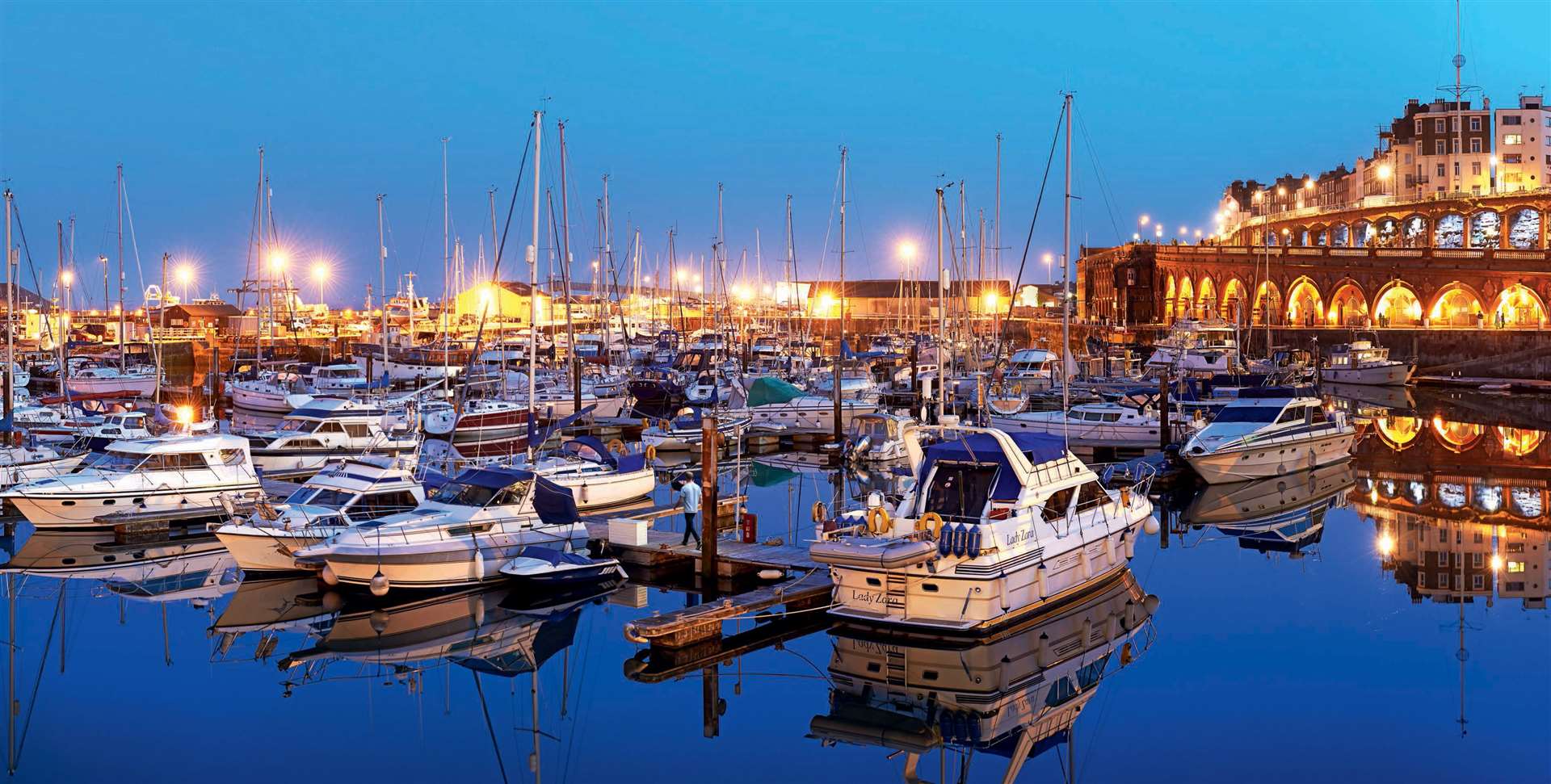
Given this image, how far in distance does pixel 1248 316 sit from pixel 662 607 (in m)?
75.8

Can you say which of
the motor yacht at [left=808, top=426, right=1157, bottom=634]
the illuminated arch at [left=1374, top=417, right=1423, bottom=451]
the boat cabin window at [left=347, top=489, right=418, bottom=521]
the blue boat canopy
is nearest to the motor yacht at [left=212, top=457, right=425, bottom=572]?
the boat cabin window at [left=347, top=489, right=418, bottom=521]

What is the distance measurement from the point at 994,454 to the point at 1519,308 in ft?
239

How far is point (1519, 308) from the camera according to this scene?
79688 millimetres

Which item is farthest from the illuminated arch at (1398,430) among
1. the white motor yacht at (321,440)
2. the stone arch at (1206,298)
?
the stone arch at (1206,298)

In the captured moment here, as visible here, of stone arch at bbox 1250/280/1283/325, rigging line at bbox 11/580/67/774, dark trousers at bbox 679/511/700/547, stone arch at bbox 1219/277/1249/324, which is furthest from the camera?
stone arch at bbox 1219/277/1249/324

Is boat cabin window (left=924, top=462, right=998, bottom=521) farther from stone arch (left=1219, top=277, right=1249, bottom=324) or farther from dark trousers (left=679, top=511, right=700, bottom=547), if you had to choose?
stone arch (left=1219, top=277, right=1249, bottom=324)

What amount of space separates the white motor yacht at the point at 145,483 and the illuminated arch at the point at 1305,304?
71722 millimetres

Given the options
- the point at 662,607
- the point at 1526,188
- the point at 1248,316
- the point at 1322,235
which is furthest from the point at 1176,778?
the point at 1322,235

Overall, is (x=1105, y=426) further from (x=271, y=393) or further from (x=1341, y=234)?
(x=1341, y=234)

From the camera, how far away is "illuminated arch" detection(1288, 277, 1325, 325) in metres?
85.6

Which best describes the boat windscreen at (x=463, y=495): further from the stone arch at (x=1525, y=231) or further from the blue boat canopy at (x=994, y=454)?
the stone arch at (x=1525, y=231)

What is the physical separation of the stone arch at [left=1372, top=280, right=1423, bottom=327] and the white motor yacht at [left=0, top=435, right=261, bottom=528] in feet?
227

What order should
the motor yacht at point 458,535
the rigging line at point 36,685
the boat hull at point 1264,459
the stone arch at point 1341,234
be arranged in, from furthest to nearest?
the stone arch at point 1341,234, the boat hull at point 1264,459, the motor yacht at point 458,535, the rigging line at point 36,685

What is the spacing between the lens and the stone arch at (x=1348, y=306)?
272 feet
